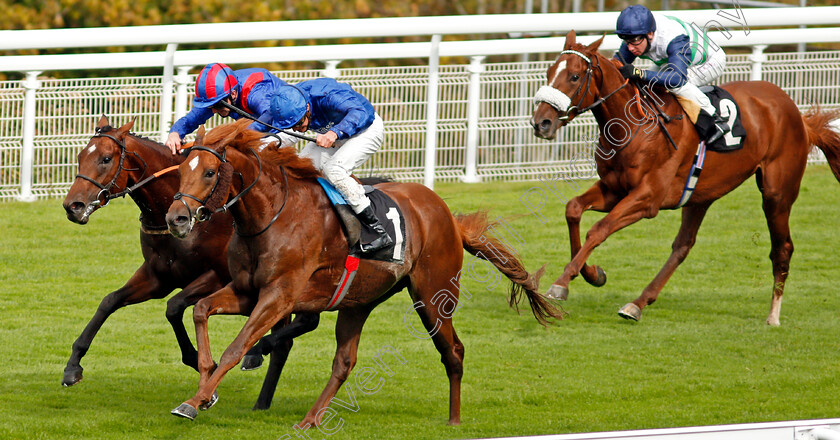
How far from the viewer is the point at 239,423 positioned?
5484 millimetres

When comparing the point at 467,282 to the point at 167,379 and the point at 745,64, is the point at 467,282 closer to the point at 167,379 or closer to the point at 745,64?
the point at 167,379

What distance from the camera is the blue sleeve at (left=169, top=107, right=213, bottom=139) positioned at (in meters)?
5.46

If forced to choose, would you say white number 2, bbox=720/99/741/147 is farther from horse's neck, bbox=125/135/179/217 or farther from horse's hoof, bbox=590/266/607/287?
horse's neck, bbox=125/135/179/217

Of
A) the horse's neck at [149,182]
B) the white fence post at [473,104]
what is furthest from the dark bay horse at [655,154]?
the white fence post at [473,104]

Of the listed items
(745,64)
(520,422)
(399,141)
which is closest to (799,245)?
(745,64)

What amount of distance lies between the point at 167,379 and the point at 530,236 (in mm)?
4310

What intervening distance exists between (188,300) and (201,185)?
115cm

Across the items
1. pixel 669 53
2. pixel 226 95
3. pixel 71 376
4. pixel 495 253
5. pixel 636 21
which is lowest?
pixel 71 376

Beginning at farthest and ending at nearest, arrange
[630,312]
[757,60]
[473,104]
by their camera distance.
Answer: [757,60] < [473,104] < [630,312]

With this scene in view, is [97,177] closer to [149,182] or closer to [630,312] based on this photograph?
[149,182]

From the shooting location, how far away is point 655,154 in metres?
6.78

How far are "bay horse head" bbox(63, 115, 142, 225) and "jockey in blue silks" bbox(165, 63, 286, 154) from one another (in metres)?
0.27

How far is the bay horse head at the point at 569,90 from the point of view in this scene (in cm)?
628

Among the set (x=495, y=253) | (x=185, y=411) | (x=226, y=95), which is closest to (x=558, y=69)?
(x=495, y=253)
